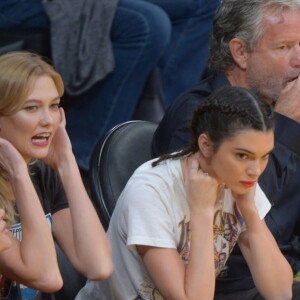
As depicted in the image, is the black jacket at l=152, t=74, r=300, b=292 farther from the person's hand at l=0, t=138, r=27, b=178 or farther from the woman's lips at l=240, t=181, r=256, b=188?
the person's hand at l=0, t=138, r=27, b=178

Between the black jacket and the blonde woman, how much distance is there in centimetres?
39

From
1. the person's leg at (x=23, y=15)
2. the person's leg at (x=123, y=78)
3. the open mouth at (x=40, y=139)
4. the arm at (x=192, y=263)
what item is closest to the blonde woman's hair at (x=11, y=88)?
the open mouth at (x=40, y=139)

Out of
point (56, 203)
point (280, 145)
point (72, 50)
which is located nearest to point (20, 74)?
point (56, 203)

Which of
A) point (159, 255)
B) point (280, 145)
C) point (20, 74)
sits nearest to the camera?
point (159, 255)

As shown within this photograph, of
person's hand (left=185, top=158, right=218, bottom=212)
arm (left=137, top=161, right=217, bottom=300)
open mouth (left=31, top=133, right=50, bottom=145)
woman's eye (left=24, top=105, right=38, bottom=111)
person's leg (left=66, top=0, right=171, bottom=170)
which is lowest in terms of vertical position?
person's leg (left=66, top=0, right=171, bottom=170)

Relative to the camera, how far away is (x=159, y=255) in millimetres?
2850

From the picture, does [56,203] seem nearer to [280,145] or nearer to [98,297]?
[98,297]

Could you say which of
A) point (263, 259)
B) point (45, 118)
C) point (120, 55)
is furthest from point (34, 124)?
point (120, 55)

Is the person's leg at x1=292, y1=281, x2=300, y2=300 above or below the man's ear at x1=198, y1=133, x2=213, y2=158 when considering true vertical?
below

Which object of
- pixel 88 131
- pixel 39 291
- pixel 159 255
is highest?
pixel 159 255

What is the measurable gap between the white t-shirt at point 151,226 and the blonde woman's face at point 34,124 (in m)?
0.31

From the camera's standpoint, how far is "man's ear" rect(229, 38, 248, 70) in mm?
3598

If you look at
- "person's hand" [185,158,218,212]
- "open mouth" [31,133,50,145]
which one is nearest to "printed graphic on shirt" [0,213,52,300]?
"open mouth" [31,133,50,145]

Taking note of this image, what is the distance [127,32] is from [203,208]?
2115 millimetres
